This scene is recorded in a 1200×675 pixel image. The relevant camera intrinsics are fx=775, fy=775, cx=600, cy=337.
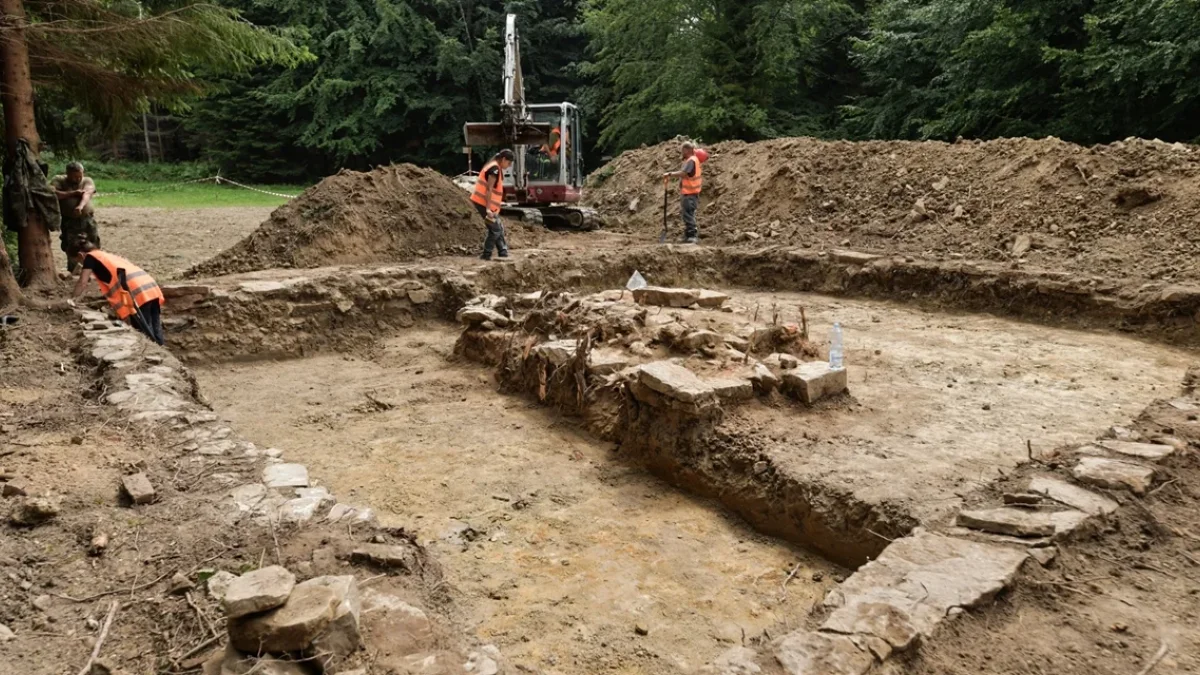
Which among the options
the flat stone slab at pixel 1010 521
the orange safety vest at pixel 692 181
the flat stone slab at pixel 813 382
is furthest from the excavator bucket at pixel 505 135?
the flat stone slab at pixel 1010 521

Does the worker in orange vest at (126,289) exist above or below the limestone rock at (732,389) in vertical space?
above

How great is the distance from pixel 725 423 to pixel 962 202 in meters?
8.06

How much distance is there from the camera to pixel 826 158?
13.4 m

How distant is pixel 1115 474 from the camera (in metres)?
3.61

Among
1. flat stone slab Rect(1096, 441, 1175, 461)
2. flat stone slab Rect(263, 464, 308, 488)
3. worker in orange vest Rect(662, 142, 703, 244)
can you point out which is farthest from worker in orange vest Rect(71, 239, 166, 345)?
worker in orange vest Rect(662, 142, 703, 244)

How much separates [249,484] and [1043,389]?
5.69m

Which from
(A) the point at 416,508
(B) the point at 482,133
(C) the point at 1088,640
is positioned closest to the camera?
(C) the point at 1088,640

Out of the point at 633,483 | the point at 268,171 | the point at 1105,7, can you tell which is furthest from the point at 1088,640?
the point at 268,171

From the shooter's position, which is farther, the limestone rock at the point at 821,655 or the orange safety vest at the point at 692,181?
the orange safety vest at the point at 692,181

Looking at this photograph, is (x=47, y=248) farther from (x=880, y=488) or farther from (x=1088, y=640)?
(x=1088, y=640)

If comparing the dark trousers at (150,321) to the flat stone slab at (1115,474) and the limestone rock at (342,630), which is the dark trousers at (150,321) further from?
the flat stone slab at (1115,474)

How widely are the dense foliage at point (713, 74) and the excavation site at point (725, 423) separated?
3.91 meters

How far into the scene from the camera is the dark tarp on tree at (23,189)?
7.42 m

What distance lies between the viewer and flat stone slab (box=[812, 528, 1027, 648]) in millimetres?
2607
